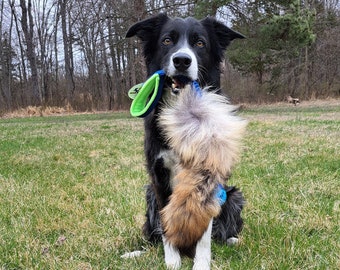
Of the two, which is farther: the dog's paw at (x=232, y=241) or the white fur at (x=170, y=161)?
the dog's paw at (x=232, y=241)

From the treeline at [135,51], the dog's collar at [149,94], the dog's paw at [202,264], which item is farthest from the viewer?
the treeline at [135,51]

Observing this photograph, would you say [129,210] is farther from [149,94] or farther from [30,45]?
[30,45]

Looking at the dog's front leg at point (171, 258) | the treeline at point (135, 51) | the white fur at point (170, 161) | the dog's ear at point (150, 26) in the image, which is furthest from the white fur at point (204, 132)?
the treeline at point (135, 51)

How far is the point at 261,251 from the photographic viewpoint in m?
2.46

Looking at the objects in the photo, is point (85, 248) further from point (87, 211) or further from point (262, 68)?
point (262, 68)

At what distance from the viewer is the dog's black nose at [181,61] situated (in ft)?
8.20

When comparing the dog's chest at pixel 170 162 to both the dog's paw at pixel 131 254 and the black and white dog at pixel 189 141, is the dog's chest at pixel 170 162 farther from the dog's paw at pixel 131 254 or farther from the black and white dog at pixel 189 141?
the dog's paw at pixel 131 254

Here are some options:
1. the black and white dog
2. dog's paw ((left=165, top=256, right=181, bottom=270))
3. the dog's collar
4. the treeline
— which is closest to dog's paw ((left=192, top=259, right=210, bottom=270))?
the black and white dog

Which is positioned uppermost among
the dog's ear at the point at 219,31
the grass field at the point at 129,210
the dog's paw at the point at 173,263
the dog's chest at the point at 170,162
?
the dog's ear at the point at 219,31

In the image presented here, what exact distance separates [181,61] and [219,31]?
73cm

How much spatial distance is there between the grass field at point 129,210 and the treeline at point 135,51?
11731mm

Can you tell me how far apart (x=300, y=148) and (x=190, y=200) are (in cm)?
492

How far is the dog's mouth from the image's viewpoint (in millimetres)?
2554

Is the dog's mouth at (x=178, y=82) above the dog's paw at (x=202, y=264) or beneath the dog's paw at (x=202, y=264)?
above
